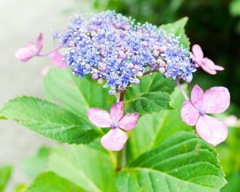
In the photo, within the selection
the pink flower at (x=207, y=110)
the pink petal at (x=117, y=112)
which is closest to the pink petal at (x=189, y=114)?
the pink flower at (x=207, y=110)

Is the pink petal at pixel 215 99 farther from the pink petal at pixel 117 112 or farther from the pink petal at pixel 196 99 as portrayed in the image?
the pink petal at pixel 117 112

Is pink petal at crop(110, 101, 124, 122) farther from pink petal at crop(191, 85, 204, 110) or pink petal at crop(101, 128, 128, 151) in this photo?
pink petal at crop(191, 85, 204, 110)

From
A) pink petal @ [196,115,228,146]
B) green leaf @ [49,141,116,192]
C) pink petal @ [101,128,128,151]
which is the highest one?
pink petal @ [101,128,128,151]

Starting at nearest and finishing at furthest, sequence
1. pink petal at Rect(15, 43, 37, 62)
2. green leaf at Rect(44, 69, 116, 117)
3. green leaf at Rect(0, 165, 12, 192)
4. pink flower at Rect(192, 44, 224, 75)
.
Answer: pink flower at Rect(192, 44, 224, 75), pink petal at Rect(15, 43, 37, 62), green leaf at Rect(44, 69, 116, 117), green leaf at Rect(0, 165, 12, 192)

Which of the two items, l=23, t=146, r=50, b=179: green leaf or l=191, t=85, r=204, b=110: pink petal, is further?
l=23, t=146, r=50, b=179: green leaf

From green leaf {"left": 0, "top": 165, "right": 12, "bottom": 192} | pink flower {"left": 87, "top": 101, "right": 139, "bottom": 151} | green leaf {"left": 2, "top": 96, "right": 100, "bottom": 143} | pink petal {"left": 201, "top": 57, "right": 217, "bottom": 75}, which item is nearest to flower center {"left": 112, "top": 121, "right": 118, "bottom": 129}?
pink flower {"left": 87, "top": 101, "right": 139, "bottom": 151}

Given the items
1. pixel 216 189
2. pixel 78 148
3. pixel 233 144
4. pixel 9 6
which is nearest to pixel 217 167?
pixel 216 189

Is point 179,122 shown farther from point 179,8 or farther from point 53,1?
point 53,1
